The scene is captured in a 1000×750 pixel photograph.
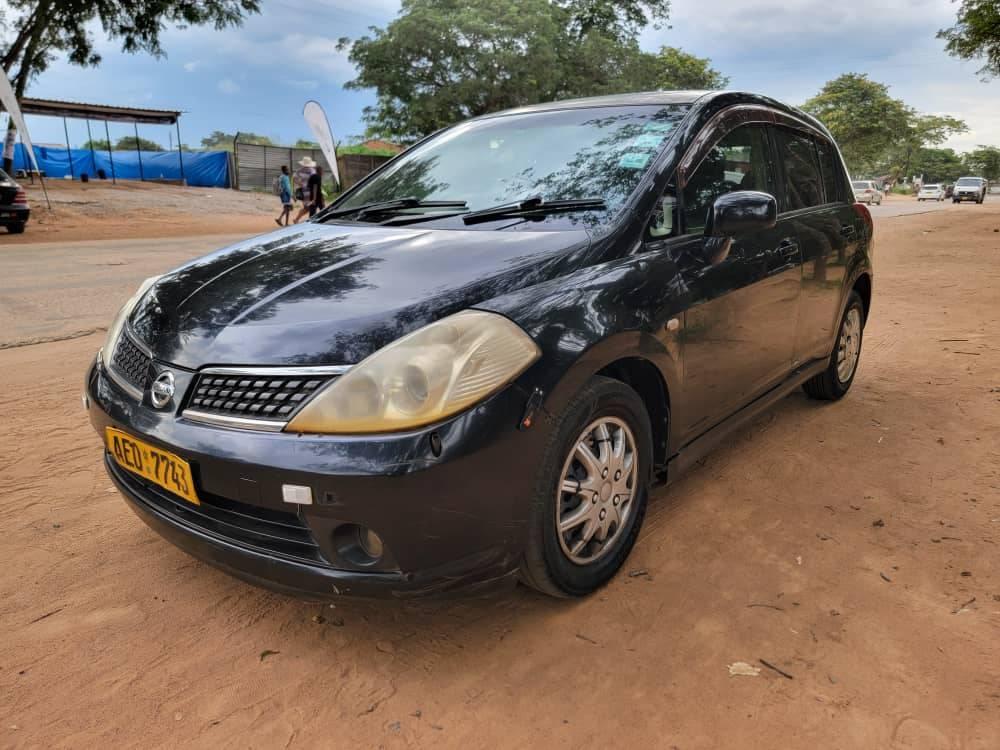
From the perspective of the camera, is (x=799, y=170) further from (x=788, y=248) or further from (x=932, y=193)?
(x=932, y=193)

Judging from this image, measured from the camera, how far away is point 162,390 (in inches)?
80.3

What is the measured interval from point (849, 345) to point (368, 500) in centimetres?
347

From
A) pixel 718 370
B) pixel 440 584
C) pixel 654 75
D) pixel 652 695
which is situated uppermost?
pixel 654 75

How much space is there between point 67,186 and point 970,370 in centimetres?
2957

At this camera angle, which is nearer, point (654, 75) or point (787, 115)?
point (787, 115)

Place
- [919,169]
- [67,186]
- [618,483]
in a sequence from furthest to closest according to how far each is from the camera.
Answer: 1. [919,169]
2. [67,186]
3. [618,483]

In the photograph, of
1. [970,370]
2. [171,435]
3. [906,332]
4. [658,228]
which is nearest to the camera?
[171,435]

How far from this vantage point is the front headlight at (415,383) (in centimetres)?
178

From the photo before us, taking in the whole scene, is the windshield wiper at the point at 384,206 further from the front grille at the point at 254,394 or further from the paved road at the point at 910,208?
the paved road at the point at 910,208

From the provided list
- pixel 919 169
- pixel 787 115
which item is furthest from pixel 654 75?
pixel 919 169

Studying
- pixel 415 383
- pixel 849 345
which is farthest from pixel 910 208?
pixel 415 383

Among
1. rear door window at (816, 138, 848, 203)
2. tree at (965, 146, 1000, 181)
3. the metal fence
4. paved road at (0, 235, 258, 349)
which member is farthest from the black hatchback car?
tree at (965, 146, 1000, 181)

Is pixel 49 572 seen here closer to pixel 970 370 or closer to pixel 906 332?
pixel 970 370

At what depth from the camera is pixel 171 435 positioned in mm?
1954
